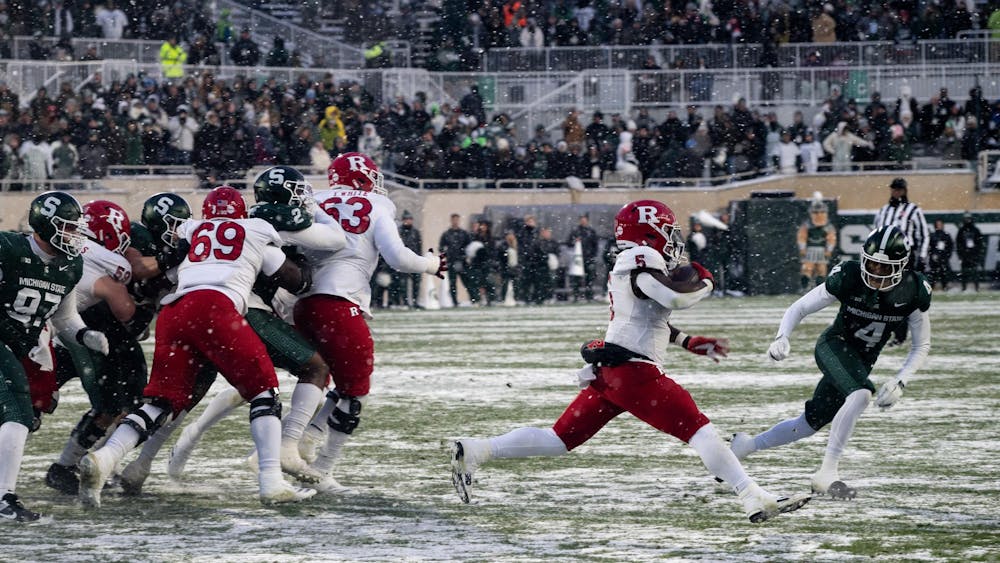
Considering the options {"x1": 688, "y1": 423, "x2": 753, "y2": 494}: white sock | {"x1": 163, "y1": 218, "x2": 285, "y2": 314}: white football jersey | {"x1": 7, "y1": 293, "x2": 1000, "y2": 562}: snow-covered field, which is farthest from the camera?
{"x1": 163, "y1": 218, "x2": 285, "y2": 314}: white football jersey

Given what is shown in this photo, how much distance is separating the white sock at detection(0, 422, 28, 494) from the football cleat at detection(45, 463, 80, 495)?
2.72ft

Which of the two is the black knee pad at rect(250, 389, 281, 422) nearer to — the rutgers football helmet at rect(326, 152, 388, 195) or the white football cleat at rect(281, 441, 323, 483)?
the white football cleat at rect(281, 441, 323, 483)

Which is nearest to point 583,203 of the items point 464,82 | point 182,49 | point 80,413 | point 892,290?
point 464,82

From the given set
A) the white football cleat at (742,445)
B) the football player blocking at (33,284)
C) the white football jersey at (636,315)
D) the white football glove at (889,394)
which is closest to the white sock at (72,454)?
the football player blocking at (33,284)

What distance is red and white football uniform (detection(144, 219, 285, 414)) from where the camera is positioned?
6285 mm

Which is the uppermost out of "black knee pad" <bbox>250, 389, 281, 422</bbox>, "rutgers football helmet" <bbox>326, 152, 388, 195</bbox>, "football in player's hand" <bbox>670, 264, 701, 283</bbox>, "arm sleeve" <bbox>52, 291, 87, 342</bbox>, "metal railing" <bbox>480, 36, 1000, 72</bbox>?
"metal railing" <bbox>480, 36, 1000, 72</bbox>

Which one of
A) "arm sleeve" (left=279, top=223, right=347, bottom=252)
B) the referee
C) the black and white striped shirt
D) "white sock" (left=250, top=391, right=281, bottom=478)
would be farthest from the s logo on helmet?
the black and white striped shirt

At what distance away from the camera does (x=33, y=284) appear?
6289mm

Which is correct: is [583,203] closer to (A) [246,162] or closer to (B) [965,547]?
(A) [246,162]

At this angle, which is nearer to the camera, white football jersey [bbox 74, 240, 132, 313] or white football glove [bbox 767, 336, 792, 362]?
white football glove [bbox 767, 336, 792, 362]

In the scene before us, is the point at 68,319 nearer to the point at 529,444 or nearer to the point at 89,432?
the point at 89,432

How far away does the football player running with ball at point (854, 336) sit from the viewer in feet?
21.7

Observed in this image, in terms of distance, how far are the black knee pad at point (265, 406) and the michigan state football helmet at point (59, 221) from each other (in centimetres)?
104

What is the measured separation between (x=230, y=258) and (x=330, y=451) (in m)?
1.07
